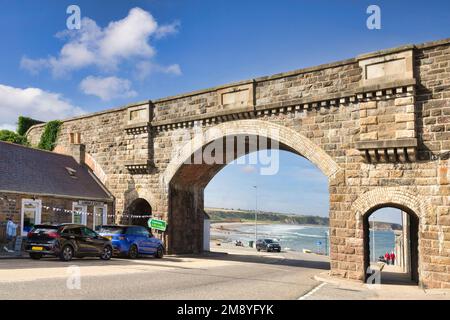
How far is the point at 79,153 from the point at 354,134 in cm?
1856

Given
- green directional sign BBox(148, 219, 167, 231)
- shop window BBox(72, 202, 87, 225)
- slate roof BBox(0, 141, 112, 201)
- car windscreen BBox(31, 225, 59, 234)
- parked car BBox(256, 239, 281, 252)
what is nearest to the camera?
car windscreen BBox(31, 225, 59, 234)

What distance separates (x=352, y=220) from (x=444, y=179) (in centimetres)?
343

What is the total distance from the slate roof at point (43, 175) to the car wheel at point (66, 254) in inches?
215

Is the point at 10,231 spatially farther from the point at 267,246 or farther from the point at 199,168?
the point at 267,246

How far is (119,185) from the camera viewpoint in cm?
2605

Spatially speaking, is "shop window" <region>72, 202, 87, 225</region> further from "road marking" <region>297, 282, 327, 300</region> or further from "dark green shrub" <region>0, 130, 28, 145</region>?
"road marking" <region>297, 282, 327, 300</region>

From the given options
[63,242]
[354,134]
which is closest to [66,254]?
[63,242]

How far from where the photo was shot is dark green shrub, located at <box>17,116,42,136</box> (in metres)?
36.2

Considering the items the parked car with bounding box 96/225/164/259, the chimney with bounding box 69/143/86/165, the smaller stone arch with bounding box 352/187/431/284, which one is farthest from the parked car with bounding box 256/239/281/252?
the smaller stone arch with bounding box 352/187/431/284

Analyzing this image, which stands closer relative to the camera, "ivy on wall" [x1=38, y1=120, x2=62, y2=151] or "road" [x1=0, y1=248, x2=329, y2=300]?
"road" [x1=0, y1=248, x2=329, y2=300]

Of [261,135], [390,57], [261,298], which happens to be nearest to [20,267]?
[261,298]

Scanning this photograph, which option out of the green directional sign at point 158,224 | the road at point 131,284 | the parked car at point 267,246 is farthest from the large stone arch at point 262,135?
the parked car at point 267,246
